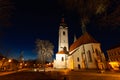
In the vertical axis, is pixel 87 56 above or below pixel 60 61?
above

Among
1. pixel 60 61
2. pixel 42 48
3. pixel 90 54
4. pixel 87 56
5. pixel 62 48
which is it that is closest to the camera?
pixel 42 48

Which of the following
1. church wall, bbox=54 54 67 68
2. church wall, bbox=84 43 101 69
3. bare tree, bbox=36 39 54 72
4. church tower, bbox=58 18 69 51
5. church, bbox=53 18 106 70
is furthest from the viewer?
church tower, bbox=58 18 69 51

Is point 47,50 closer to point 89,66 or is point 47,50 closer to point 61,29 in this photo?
point 89,66

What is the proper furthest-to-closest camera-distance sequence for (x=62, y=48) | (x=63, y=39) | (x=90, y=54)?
(x=63, y=39), (x=62, y=48), (x=90, y=54)

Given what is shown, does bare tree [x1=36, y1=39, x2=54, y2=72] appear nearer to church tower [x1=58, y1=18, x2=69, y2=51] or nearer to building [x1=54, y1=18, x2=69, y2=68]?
building [x1=54, y1=18, x2=69, y2=68]

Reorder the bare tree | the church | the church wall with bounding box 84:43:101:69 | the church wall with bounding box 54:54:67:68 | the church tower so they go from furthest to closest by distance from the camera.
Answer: the church tower → the church wall with bounding box 54:54:67:68 → the church wall with bounding box 84:43:101:69 → the church → the bare tree

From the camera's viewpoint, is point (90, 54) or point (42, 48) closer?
point (42, 48)

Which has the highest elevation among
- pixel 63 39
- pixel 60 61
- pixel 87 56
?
pixel 63 39

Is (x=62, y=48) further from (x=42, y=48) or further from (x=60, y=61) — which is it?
(x=42, y=48)

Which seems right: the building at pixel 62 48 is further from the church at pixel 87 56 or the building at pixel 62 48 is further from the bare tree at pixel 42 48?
the bare tree at pixel 42 48

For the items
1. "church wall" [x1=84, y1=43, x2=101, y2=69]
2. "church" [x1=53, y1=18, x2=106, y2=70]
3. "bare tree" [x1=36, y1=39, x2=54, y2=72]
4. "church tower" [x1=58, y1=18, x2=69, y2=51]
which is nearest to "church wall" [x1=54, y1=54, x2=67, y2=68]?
"church" [x1=53, y1=18, x2=106, y2=70]

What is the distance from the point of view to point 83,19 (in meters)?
6.01

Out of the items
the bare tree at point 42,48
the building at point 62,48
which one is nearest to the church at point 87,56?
the building at point 62,48

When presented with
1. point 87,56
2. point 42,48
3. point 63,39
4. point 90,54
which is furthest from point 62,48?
point 42,48
